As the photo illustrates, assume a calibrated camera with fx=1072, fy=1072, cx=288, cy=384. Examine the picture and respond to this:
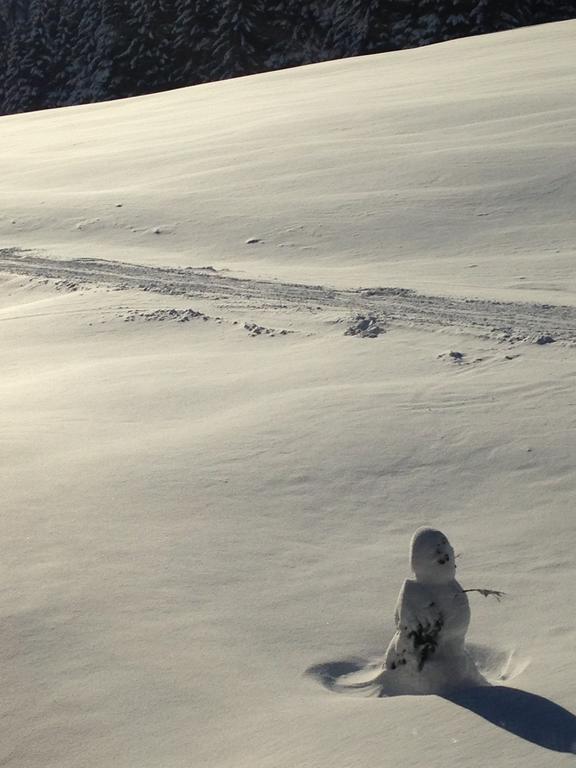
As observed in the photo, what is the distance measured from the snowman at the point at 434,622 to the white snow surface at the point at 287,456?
0.35 ft

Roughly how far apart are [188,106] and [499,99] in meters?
7.02

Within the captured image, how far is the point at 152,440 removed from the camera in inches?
203

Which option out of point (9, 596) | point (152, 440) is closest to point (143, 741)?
point (9, 596)

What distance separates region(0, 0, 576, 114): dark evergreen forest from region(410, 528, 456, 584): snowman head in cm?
3119

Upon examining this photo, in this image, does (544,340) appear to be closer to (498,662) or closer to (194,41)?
(498,662)

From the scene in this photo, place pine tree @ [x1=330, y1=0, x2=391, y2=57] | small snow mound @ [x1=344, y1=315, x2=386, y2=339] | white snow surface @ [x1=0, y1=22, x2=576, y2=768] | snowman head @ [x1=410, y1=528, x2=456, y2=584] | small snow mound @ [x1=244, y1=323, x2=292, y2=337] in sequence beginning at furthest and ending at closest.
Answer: pine tree @ [x1=330, y1=0, x2=391, y2=57]
small snow mound @ [x1=244, y1=323, x2=292, y2=337]
small snow mound @ [x1=344, y1=315, x2=386, y2=339]
white snow surface @ [x1=0, y1=22, x2=576, y2=768]
snowman head @ [x1=410, y1=528, x2=456, y2=584]

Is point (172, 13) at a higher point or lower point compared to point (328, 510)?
higher

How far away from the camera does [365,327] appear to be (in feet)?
21.9

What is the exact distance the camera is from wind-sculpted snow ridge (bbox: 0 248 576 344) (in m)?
6.36

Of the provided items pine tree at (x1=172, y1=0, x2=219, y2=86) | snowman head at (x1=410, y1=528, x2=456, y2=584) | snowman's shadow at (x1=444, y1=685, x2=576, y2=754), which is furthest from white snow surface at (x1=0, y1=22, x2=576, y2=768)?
pine tree at (x1=172, y1=0, x2=219, y2=86)

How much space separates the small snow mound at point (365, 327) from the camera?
6559 millimetres

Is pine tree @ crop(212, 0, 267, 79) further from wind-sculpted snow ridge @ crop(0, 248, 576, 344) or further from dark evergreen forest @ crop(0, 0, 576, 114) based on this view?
wind-sculpted snow ridge @ crop(0, 248, 576, 344)

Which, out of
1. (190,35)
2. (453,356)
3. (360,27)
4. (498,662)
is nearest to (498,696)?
(498,662)

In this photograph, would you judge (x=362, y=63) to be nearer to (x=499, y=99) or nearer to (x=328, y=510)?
(x=499, y=99)
